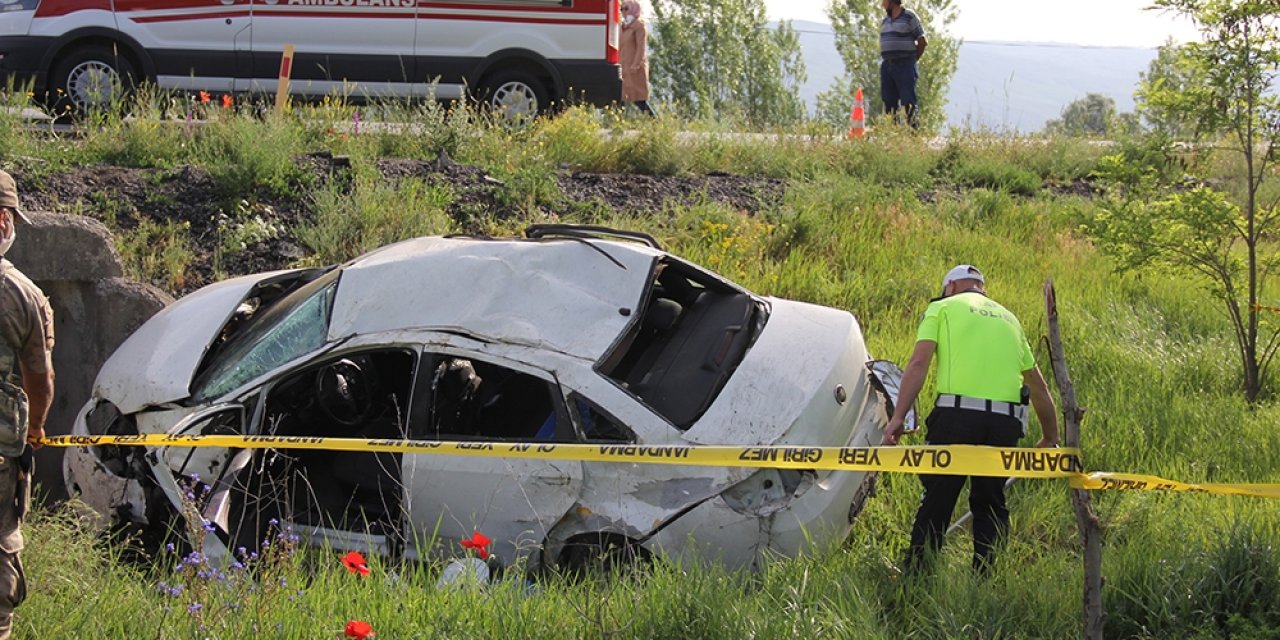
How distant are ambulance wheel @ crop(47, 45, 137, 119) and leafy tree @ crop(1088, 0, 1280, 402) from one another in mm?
8539

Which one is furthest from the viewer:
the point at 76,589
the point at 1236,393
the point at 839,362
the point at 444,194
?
the point at 444,194

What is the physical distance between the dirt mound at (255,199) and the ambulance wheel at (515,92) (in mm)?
1892

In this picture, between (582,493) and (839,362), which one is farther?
(839,362)

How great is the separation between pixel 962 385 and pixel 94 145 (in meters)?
7.45

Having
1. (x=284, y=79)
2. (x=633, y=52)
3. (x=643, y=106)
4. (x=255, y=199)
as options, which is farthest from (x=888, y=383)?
(x=643, y=106)

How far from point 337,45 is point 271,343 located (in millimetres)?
7210

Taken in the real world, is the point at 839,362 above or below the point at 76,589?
above

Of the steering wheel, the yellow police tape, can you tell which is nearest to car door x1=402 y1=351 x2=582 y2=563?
the yellow police tape

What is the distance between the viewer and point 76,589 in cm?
462

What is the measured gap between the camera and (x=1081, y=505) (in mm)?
4000

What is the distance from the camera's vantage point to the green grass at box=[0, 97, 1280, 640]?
430 cm

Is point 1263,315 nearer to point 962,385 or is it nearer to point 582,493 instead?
point 962,385

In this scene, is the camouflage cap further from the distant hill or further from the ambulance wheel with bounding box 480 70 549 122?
the distant hill

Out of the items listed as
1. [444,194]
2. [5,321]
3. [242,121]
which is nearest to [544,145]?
[444,194]
